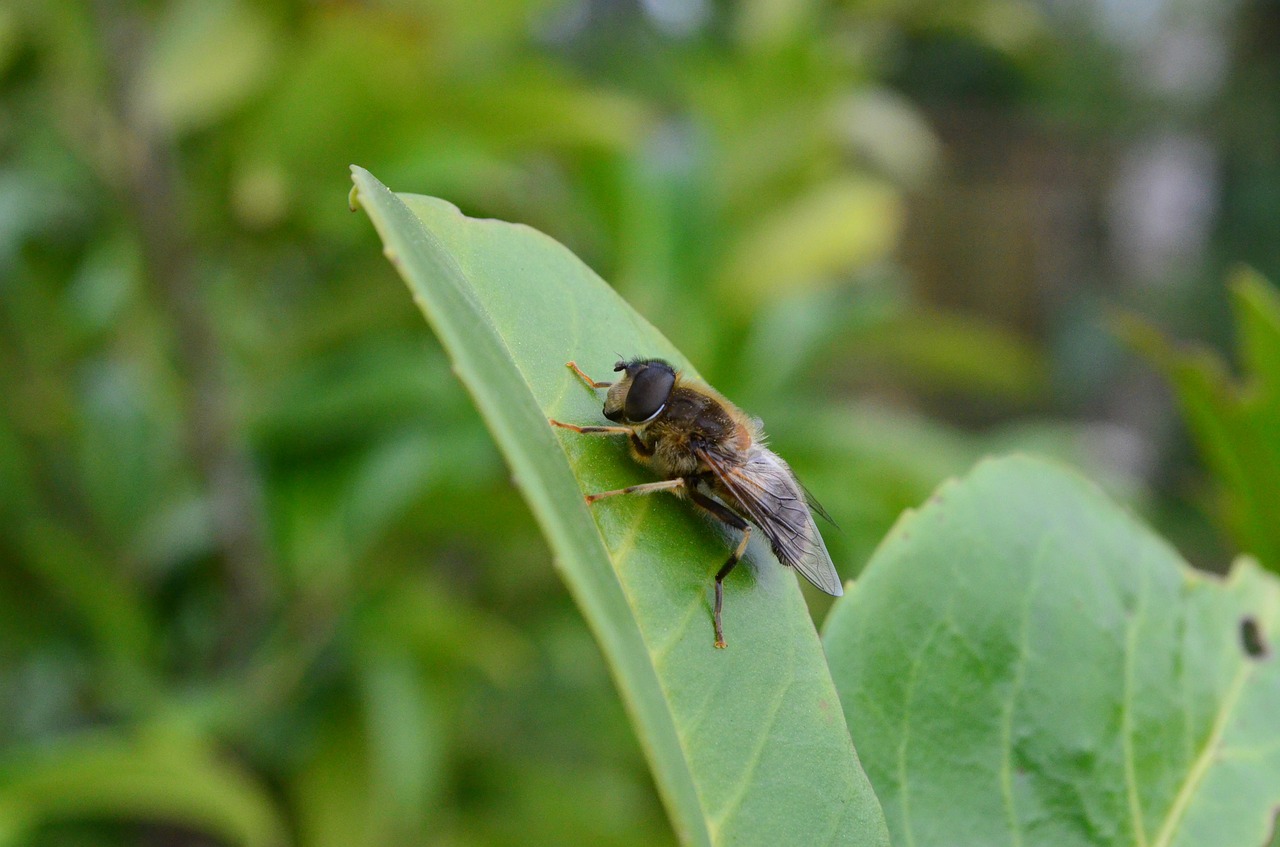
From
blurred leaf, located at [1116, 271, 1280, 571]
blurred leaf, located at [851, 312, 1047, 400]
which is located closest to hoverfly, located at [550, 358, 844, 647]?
blurred leaf, located at [1116, 271, 1280, 571]

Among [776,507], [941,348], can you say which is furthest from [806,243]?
[776,507]

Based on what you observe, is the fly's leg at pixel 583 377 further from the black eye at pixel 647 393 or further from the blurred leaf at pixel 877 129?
the blurred leaf at pixel 877 129

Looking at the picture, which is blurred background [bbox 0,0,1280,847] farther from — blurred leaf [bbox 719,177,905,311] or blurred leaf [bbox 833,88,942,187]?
blurred leaf [bbox 833,88,942,187]

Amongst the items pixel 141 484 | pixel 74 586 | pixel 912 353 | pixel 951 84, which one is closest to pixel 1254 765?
pixel 74 586

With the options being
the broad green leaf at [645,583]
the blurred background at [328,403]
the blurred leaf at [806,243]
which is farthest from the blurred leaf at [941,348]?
the broad green leaf at [645,583]

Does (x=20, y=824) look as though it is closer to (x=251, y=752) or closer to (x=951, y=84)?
(x=251, y=752)

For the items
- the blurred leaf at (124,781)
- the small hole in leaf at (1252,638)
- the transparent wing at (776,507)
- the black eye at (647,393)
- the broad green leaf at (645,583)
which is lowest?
the blurred leaf at (124,781)
